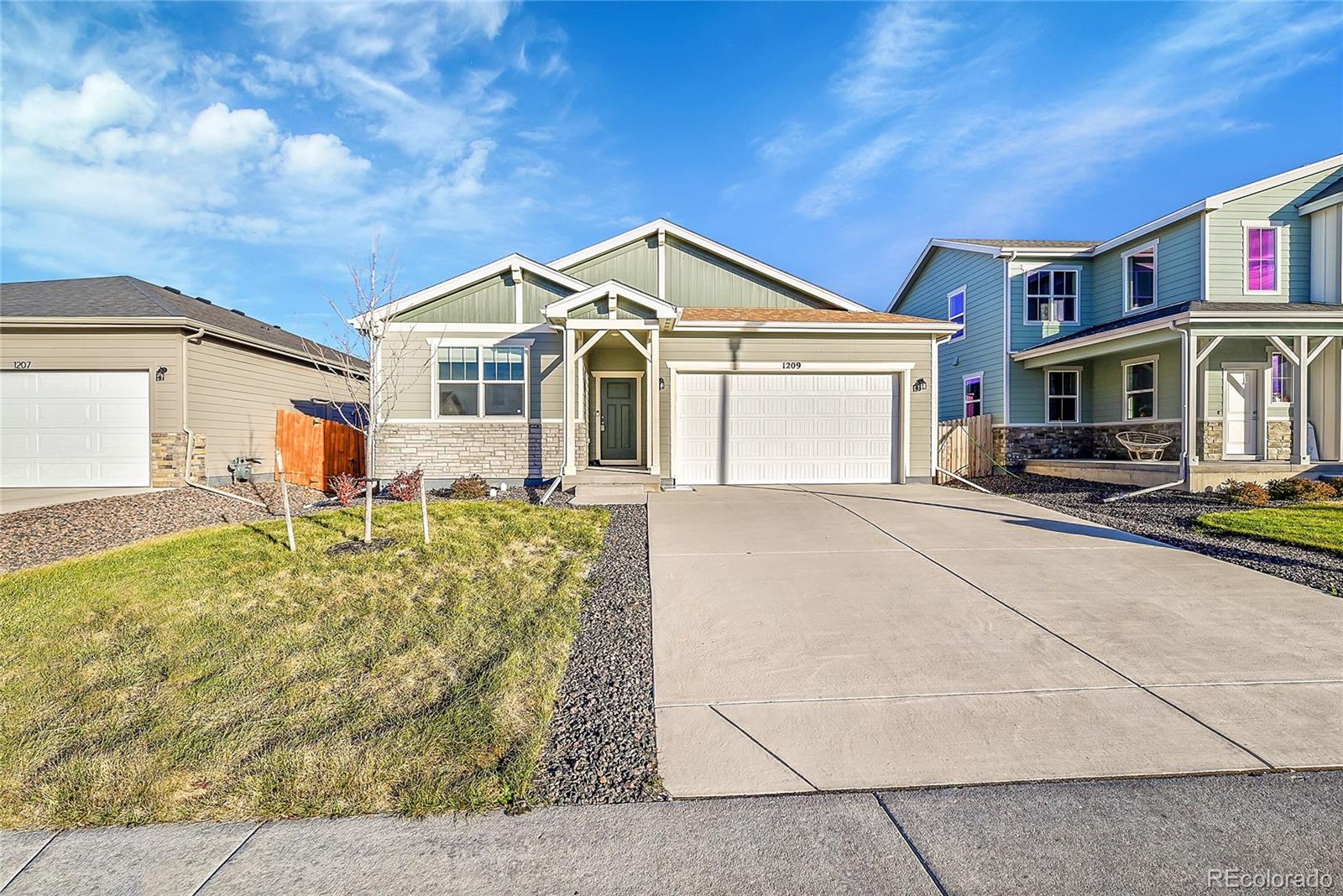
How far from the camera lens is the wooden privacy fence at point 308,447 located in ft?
44.4

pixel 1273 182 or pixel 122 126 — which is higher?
pixel 122 126

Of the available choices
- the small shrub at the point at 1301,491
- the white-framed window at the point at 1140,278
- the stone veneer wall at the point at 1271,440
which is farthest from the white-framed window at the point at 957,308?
the small shrub at the point at 1301,491

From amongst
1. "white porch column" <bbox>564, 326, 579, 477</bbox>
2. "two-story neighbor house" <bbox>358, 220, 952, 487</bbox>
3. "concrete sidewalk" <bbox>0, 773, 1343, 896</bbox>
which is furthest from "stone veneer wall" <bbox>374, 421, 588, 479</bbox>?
"concrete sidewalk" <bbox>0, 773, 1343, 896</bbox>

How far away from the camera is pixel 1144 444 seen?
1351 centimetres

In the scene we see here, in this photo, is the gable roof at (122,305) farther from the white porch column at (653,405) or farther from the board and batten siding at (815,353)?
the board and batten siding at (815,353)

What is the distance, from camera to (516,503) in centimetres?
919

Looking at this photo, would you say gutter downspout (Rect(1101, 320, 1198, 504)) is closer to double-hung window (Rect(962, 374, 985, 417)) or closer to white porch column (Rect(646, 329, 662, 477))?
double-hung window (Rect(962, 374, 985, 417))

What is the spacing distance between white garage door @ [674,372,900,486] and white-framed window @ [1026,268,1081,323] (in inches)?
288

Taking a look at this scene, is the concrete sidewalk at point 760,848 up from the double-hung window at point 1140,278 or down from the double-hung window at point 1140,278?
down

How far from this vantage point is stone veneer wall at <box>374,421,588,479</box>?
11961 millimetres

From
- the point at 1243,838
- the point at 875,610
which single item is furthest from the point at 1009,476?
the point at 1243,838

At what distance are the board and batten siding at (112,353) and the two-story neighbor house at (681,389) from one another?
366cm

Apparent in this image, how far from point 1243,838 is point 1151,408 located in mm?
15051

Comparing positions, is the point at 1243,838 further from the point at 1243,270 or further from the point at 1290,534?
the point at 1243,270
